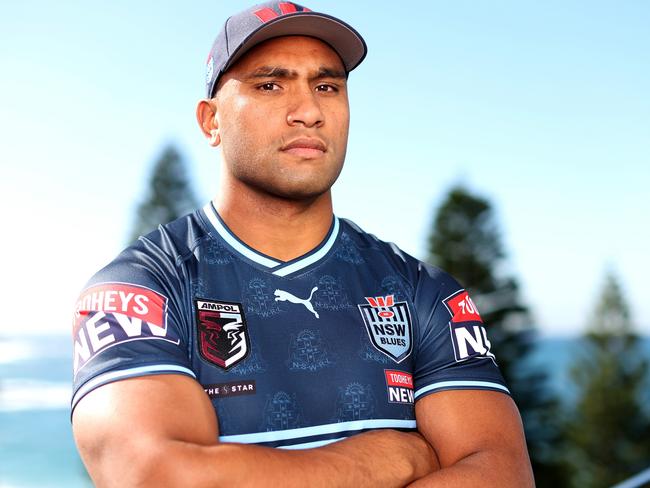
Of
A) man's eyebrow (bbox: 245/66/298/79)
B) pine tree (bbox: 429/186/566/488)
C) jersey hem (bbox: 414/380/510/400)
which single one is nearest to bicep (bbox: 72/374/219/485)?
jersey hem (bbox: 414/380/510/400)

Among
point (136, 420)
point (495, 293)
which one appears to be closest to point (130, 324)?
point (136, 420)

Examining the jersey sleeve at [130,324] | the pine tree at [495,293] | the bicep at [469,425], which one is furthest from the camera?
the pine tree at [495,293]

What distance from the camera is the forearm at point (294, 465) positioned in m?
1.69

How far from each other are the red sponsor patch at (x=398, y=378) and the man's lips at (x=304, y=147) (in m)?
0.62

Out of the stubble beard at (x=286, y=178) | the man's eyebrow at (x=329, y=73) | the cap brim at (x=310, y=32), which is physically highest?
the cap brim at (x=310, y=32)

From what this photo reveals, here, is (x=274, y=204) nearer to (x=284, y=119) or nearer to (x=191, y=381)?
(x=284, y=119)

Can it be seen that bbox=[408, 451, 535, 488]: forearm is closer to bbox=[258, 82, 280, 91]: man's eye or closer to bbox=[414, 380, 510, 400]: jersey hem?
bbox=[414, 380, 510, 400]: jersey hem

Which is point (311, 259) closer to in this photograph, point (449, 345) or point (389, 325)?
point (389, 325)

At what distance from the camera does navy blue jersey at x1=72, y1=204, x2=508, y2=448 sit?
1.90 m

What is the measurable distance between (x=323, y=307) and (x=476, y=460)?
56 centimetres

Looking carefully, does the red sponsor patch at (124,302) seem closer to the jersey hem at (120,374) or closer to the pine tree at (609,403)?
the jersey hem at (120,374)

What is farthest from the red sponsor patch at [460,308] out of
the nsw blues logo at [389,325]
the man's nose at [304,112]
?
the man's nose at [304,112]

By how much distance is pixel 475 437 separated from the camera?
6.75 ft

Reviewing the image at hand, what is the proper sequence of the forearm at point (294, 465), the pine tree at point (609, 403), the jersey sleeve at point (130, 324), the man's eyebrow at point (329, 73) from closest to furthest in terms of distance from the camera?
the forearm at point (294, 465)
the jersey sleeve at point (130, 324)
the man's eyebrow at point (329, 73)
the pine tree at point (609, 403)
